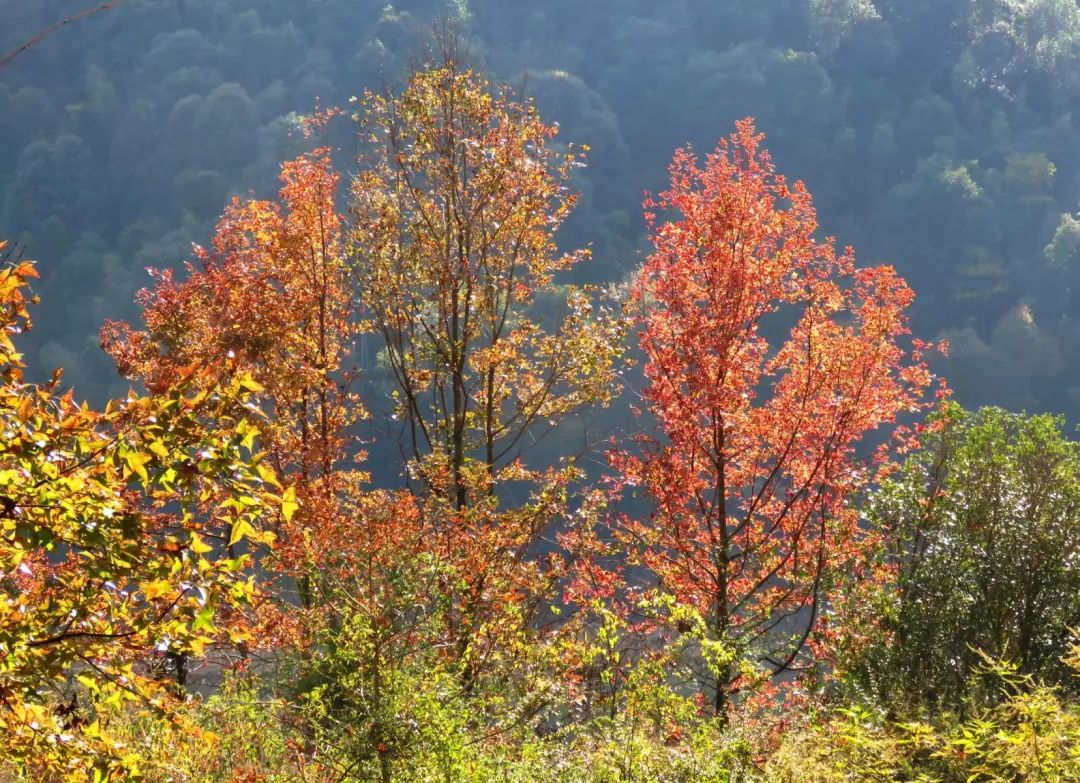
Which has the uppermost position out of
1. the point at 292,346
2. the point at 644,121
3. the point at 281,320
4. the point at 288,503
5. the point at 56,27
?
the point at 644,121

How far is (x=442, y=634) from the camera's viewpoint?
7195mm

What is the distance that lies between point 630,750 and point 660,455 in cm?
564

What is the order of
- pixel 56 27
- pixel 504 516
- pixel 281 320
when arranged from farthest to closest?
pixel 281 320
pixel 504 516
pixel 56 27

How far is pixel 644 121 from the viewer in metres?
73.9

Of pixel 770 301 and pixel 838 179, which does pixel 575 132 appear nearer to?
pixel 838 179

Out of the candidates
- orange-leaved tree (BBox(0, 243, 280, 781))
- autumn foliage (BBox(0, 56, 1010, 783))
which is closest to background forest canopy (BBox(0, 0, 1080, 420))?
autumn foliage (BBox(0, 56, 1010, 783))

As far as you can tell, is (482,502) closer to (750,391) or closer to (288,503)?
(750,391)

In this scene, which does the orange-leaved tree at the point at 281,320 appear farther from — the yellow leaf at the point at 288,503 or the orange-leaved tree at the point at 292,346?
the yellow leaf at the point at 288,503

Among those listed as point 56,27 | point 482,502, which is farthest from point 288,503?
point 482,502

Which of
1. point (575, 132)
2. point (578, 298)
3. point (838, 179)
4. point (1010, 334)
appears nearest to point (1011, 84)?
point (838, 179)

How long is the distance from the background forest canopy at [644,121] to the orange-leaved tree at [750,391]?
1963 inches

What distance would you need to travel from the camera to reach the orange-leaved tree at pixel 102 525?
3006 mm

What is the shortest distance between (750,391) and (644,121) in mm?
66129

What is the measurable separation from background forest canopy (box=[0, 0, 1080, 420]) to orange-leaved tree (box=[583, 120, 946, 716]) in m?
49.9
